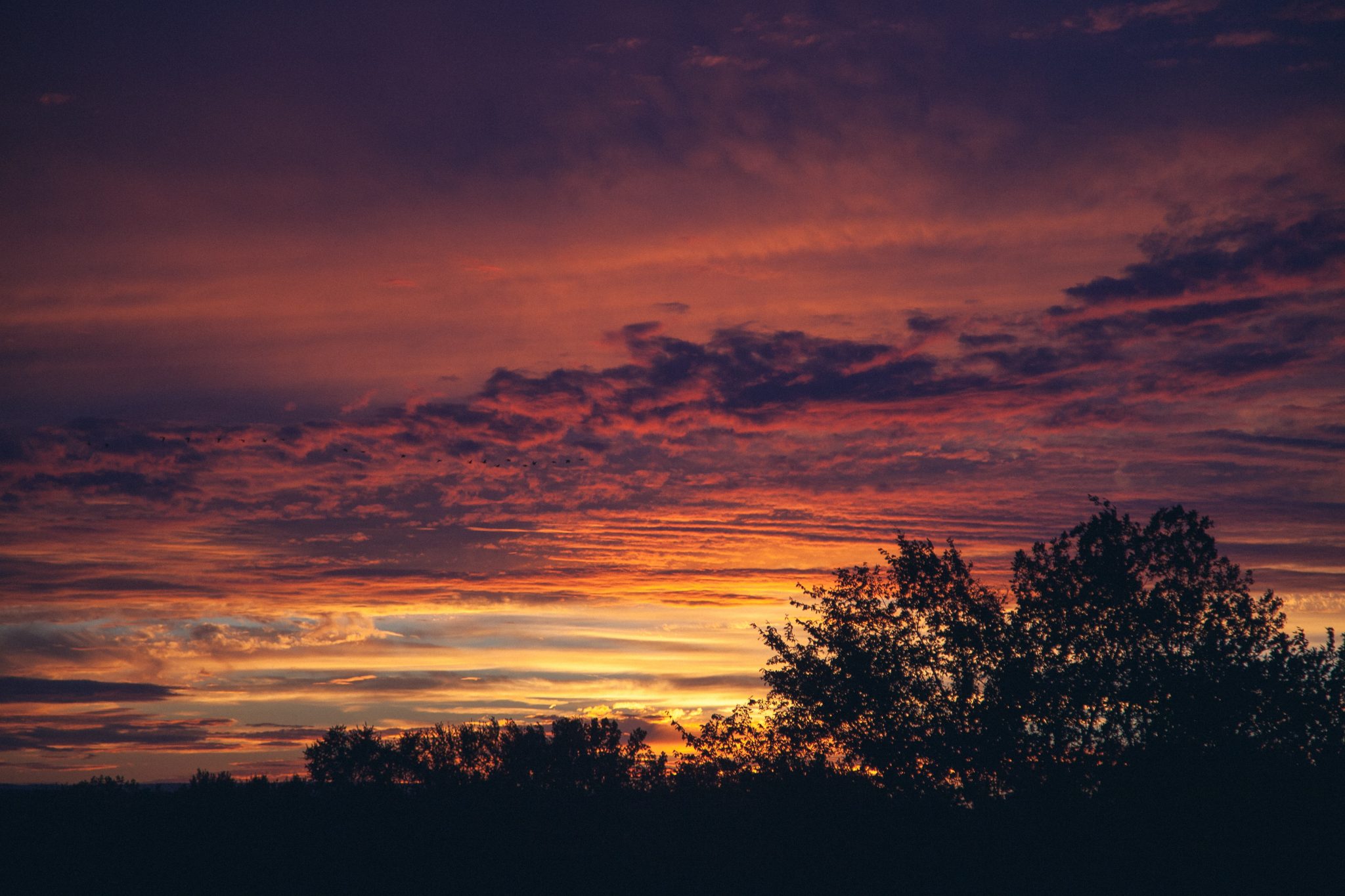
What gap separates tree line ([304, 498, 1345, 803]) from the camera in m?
30.6

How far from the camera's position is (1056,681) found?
104ft

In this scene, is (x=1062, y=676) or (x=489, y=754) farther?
(x=489, y=754)

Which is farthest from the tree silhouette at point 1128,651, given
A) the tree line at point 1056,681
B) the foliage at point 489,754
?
the foliage at point 489,754

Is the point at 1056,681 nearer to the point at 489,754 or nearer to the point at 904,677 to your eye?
the point at 904,677

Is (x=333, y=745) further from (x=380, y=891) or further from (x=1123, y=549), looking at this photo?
(x=1123, y=549)

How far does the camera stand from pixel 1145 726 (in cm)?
3098

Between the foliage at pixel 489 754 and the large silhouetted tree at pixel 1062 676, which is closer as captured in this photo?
Result: the large silhouetted tree at pixel 1062 676

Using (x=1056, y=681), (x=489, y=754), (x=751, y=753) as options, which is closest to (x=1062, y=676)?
(x=1056, y=681)

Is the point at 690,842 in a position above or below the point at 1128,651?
below

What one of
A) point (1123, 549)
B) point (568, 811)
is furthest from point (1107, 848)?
point (568, 811)

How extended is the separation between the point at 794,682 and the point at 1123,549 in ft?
42.1

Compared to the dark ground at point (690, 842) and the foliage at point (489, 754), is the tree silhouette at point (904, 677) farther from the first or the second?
the foliage at point (489, 754)

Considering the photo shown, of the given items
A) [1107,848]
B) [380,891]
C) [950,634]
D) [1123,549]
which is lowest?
[380,891]

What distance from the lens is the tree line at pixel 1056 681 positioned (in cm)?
3058
